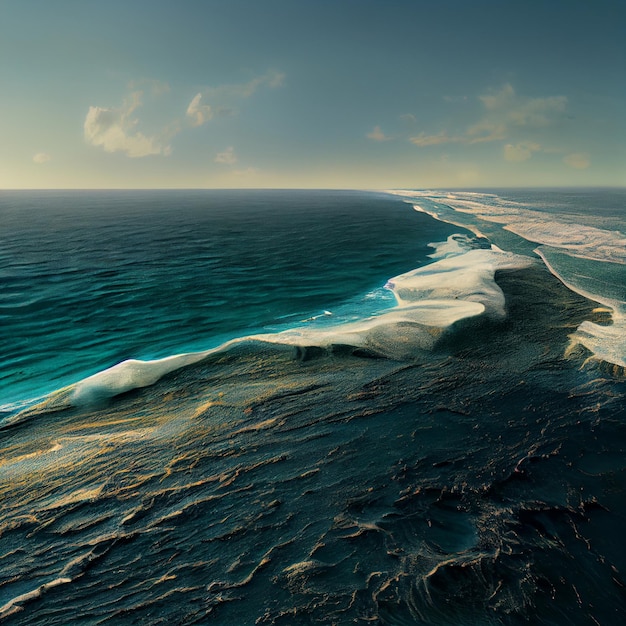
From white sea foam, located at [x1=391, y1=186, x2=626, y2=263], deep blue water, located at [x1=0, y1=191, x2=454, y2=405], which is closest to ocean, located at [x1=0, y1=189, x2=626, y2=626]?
deep blue water, located at [x1=0, y1=191, x2=454, y2=405]

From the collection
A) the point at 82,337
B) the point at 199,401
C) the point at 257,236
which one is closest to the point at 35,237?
the point at 257,236

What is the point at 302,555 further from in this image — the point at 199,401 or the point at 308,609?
the point at 199,401

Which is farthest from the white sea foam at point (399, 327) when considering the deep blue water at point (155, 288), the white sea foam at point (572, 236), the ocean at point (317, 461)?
the white sea foam at point (572, 236)

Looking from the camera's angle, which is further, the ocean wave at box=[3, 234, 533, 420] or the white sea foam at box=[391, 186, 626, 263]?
the white sea foam at box=[391, 186, 626, 263]

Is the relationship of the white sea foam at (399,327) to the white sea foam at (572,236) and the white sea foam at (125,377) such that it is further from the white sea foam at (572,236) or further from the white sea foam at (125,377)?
the white sea foam at (572,236)

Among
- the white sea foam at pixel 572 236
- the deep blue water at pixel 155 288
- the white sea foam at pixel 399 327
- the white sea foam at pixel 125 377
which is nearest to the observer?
the white sea foam at pixel 125 377

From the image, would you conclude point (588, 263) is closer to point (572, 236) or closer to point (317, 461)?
point (572, 236)

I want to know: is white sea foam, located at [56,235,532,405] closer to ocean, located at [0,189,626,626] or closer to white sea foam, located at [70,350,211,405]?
white sea foam, located at [70,350,211,405]

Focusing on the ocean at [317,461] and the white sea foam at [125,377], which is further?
the white sea foam at [125,377]

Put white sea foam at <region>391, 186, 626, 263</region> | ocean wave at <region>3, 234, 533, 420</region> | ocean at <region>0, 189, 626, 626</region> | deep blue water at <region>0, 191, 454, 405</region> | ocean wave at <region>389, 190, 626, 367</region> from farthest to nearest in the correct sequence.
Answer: white sea foam at <region>391, 186, 626, 263</region> < deep blue water at <region>0, 191, 454, 405</region> < ocean wave at <region>389, 190, 626, 367</region> < ocean wave at <region>3, 234, 533, 420</region> < ocean at <region>0, 189, 626, 626</region>
